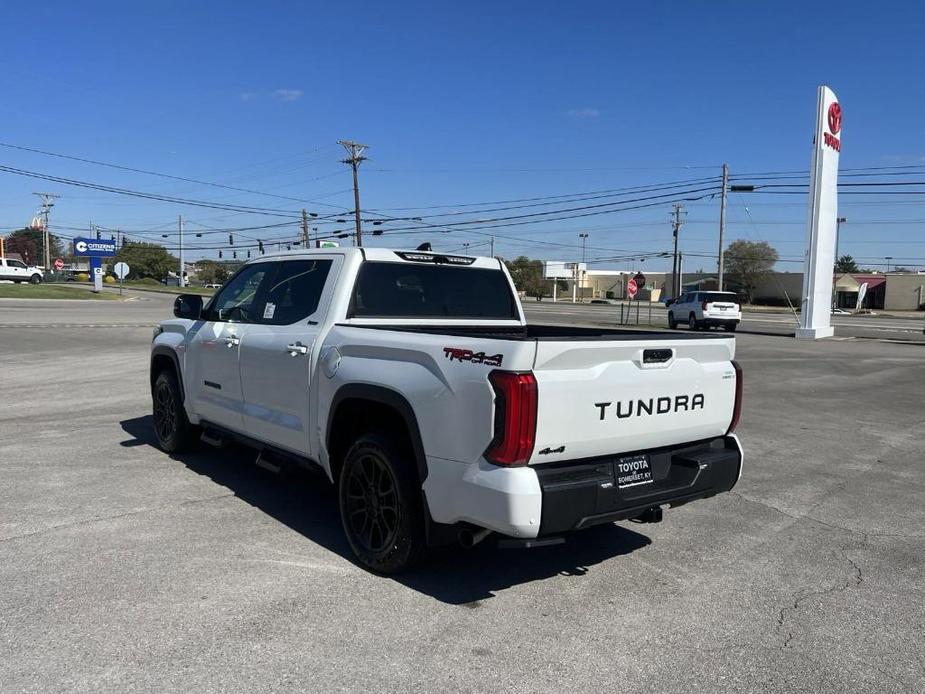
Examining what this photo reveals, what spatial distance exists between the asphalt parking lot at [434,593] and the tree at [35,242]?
5704 inches

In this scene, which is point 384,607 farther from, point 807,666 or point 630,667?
point 807,666

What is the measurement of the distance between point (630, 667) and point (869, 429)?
24.2 ft

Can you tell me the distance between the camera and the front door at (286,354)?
4.68 meters

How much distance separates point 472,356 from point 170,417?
4.40m

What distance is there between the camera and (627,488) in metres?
3.71

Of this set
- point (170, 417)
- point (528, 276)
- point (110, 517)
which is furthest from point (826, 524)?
point (528, 276)

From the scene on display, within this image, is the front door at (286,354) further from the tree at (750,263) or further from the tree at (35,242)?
the tree at (35,242)

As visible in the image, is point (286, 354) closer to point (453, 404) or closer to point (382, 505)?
point (382, 505)

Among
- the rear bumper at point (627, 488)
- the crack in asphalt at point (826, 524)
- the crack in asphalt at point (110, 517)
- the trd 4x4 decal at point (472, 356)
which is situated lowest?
the crack in asphalt at point (826, 524)

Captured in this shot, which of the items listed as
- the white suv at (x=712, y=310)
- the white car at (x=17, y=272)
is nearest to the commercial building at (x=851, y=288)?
the white suv at (x=712, y=310)

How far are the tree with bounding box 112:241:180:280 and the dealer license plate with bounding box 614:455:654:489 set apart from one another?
129m

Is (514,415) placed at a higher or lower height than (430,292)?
lower

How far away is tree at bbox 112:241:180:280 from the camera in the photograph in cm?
12288

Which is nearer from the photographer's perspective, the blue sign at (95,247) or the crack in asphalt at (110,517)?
the crack in asphalt at (110,517)
